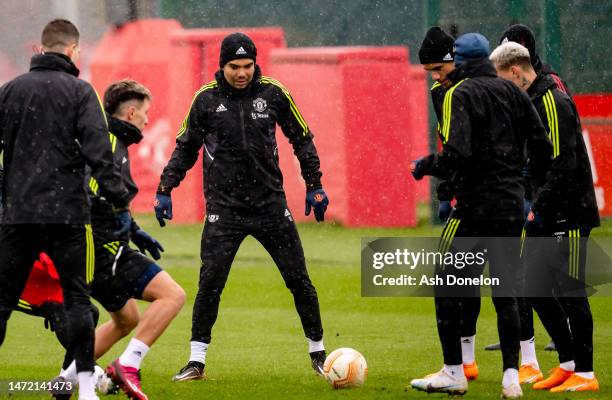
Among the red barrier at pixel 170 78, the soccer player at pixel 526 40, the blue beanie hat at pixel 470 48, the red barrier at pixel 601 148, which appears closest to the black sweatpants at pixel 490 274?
the blue beanie hat at pixel 470 48

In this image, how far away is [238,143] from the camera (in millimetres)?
8445

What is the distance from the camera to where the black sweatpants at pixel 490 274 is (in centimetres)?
730

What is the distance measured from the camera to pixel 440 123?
7578 millimetres

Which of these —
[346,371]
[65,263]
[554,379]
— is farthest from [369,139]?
[65,263]

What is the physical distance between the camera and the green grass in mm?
7941

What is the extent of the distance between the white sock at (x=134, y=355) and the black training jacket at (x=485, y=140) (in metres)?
1.91

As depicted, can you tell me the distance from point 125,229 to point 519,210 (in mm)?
2227

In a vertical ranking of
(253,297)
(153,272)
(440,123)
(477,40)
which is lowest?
(253,297)

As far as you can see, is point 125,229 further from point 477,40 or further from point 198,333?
point 477,40

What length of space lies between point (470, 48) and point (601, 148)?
10468 mm

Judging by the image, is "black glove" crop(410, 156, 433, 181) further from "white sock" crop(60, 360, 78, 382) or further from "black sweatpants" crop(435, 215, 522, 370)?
"white sock" crop(60, 360, 78, 382)

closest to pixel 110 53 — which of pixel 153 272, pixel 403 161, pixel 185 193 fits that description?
pixel 185 193

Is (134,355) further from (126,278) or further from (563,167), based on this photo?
(563,167)

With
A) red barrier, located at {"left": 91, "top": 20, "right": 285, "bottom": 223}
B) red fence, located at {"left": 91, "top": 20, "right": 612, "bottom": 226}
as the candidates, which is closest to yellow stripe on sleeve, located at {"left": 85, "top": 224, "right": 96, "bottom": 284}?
red fence, located at {"left": 91, "top": 20, "right": 612, "bottom": 226}
